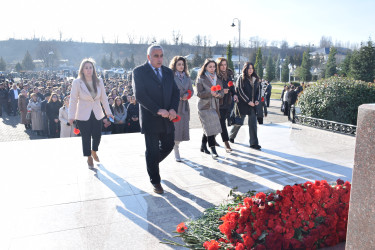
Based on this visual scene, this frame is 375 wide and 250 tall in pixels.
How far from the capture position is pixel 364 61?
1032 inches

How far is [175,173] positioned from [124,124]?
517 cm

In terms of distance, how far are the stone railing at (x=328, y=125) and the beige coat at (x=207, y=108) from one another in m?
3.37

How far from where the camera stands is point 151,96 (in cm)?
404

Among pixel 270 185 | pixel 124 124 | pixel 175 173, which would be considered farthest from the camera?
pixel 124 124

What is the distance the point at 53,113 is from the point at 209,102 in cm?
Result: 643

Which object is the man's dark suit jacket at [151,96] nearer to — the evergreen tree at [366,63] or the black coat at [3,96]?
the black coat at [3,96]

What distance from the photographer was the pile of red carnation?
213 cm

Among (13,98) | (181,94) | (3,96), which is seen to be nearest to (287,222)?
(181,94)

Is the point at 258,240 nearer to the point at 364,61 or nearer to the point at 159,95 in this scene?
the point at 159,95

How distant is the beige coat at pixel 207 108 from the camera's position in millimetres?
5680

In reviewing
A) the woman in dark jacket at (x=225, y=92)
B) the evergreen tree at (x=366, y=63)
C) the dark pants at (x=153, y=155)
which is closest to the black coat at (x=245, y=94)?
the woman in dark jacket at (x=225, y=92)

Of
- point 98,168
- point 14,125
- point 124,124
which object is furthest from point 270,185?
point 14,125

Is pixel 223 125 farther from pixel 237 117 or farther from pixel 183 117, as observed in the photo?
pixel 183 117

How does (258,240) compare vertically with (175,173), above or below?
above
